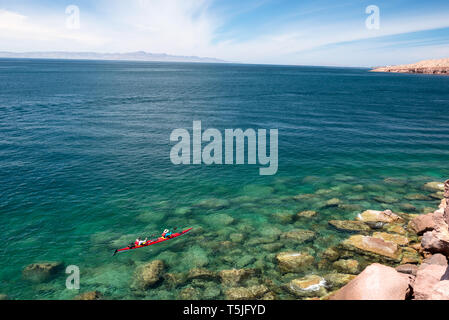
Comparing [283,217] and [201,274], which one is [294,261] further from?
[201,274]

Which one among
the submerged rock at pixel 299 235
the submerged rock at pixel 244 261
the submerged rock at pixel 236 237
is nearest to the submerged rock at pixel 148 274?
the submerged rock at pixel 244 261

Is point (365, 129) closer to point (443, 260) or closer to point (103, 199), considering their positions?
point (443, 260)

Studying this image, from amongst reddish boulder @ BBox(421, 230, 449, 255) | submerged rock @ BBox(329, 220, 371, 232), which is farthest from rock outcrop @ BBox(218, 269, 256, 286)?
reddish boulder @ BBox(421, 230, 449, 255)

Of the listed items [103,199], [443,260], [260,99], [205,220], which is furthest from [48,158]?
[260,99]

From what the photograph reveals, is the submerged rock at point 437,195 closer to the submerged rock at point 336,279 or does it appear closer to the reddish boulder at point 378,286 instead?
the submerged rock at point 336,279

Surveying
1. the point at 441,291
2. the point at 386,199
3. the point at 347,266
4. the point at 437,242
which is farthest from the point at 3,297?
the point at 386,199

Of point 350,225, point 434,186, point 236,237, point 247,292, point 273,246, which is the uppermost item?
point 434,186
